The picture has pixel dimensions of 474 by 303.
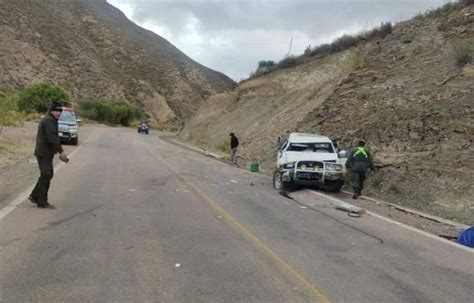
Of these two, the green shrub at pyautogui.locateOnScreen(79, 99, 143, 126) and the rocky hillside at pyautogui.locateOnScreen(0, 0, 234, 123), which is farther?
the green shrub at pyautogui.locateOnScreen(79, 99, 143, 126)

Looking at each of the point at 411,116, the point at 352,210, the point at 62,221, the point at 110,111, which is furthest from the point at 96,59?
the point at 62,221

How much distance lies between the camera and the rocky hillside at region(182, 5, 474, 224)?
15539 mm

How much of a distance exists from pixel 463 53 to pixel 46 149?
59.0 ft

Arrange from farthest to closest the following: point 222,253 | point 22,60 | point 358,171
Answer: point 22,60
point 358,171
point 222,253

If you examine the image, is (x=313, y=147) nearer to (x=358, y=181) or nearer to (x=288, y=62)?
(x=358, y=181)

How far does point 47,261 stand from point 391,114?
16856 millimetres

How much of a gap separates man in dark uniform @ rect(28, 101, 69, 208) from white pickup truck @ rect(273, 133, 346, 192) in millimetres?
7995

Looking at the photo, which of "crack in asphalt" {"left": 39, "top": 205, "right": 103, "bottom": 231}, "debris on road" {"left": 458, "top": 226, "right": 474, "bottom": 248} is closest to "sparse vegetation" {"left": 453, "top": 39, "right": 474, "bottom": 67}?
"debris on road" {"left": 458, "top": 226, "right": 474, "bottom": 248}

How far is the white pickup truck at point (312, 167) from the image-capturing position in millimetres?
16688

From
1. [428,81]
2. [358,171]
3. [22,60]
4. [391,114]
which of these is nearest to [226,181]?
[358,171]

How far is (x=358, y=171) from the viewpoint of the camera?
53.0ft

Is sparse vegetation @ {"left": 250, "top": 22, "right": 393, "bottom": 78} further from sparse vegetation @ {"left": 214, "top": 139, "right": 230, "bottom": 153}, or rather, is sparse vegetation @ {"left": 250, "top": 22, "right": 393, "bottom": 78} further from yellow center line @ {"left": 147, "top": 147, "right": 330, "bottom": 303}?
yellow center line @ {"left": 147, "top": 147, "right": 330, "bottom": 303}

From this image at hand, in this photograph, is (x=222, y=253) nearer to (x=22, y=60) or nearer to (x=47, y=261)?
(x=47, y=261)

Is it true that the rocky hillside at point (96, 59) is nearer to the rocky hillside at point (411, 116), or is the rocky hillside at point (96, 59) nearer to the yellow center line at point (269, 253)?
the rocky hillside at point (411, 116)
